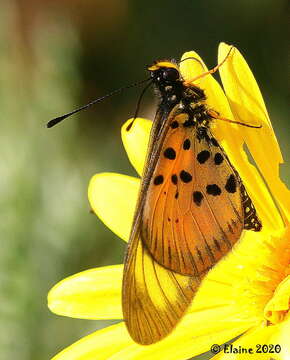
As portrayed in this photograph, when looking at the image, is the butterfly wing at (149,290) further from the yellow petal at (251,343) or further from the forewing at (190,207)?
the yellow petal at (251,343)

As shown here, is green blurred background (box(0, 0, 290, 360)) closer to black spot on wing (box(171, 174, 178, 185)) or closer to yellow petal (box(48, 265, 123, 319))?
yellow petal (box(48, 265, 123, 319))

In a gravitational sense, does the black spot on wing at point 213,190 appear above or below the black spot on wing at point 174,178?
below

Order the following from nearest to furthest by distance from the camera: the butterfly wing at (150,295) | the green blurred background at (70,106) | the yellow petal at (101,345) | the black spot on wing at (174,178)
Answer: the butterfly wing at (150,295) → the black spot on wing at (174,178) → the yellow petal at (101,345) → the green blurred background at (70,106)

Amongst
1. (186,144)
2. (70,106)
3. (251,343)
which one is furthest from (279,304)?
(70,106)

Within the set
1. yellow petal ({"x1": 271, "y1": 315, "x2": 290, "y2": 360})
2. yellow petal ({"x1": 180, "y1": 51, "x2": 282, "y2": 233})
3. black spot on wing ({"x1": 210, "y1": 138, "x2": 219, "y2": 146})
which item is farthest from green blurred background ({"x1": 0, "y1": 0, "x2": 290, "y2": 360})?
yellow petal ({"x1": 271, "y1": 315, "x2": 290, "y2": 360})

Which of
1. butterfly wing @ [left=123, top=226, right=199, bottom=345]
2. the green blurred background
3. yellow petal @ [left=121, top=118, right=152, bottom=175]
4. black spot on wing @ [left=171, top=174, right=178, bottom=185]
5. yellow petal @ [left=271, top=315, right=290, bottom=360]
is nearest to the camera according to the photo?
yellow petal @ [left=271, top=315, right=290, bottom=360]

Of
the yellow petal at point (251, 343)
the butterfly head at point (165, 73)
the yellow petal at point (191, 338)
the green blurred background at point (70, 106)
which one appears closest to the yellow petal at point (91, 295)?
the yellow petal at point (191, 338)
